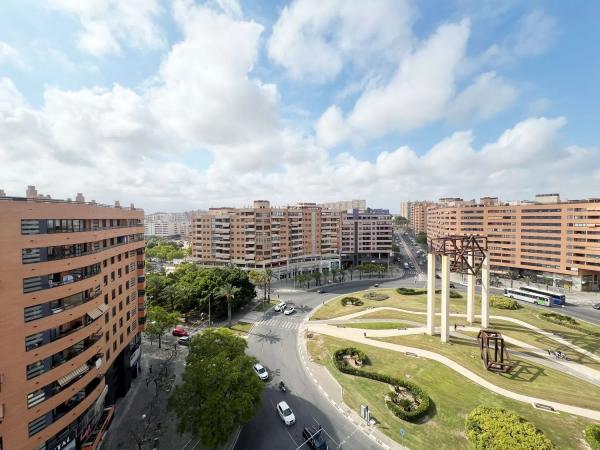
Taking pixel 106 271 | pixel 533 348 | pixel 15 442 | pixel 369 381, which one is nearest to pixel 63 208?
pixel 106 271

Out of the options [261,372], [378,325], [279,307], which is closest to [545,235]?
[378,325]

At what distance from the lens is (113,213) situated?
1602 inches

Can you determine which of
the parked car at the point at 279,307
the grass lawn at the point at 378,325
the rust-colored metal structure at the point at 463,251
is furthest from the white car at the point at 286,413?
the rust-colored metal structure at the point at 463,251

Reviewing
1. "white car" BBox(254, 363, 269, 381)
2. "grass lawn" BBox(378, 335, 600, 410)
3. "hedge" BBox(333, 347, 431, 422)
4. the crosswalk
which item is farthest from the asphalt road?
"grass lawn" BBox(378, 335, 600, 410)

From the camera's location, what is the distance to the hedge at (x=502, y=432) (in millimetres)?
25609

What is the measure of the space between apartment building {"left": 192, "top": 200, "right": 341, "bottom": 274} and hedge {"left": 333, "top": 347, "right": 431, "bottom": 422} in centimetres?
6025

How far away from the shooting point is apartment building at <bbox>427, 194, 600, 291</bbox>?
87000 mm

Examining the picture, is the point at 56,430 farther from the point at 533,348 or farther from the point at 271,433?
the point at 533,348

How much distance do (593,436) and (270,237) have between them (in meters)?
89.9

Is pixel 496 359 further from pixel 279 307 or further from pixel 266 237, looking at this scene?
pixel 266 237

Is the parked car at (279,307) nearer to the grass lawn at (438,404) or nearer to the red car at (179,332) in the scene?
the red car at (179,332)

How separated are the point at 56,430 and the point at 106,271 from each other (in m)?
17.7

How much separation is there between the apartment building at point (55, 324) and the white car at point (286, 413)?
68.7 ft

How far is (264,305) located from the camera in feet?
255
